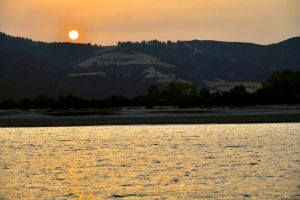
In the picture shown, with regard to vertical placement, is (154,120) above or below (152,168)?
above

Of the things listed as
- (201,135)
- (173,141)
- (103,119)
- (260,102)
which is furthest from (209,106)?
(173,141)

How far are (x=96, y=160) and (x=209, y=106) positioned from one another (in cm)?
7629

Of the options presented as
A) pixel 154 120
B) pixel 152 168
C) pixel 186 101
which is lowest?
pixel 152 168

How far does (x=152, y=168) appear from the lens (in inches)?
1537

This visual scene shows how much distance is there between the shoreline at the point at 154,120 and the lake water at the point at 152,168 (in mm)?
26323

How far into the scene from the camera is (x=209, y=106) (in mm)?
119625

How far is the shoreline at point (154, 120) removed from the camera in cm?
9325

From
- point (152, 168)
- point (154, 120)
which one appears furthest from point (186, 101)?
point (152, 168)

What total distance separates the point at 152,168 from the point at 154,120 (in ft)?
181

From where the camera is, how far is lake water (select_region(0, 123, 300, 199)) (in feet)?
98.8

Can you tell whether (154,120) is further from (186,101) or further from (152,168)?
(152,168)

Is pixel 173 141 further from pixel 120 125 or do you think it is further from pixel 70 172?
pixel 120 125

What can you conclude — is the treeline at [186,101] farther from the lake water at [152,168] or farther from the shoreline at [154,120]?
the lake water at [152,168]

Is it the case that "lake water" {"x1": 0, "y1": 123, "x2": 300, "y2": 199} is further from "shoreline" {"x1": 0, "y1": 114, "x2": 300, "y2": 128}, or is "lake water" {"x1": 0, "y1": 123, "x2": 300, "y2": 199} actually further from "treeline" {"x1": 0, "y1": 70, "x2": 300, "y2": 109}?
"treeline" {"x1": 0, "y1": 70, "x2": 300, "y2": 109}
